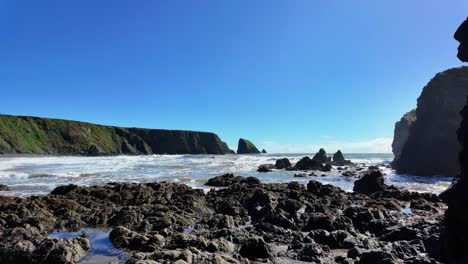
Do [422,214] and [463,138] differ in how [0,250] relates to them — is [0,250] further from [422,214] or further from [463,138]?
[422,214]

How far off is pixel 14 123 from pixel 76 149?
65.6 feet

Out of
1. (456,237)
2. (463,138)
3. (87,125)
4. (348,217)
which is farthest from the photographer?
(87,125)

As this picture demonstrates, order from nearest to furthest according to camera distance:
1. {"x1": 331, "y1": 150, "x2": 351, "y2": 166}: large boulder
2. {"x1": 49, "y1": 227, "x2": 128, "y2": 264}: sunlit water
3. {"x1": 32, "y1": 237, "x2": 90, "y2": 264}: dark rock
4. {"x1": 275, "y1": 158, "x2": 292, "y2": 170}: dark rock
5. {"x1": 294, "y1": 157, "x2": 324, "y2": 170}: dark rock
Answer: {"x1": 32, "y1": 237, "x2": 90, "y2": 264}: dark rock < {"x1": 49, "y1": 227, "x2": 128, "y2": 264}: sunlit water < {"x1": 294, "y1": 157, "x2": 324, "y2": 170}: dark rock < {"x1": 275, "y1": 158, "x2": 292, "y2": 170}: dark rock < {"x1": 331, "y1": 150, "x2": 351, "y2": 166}: large boulder

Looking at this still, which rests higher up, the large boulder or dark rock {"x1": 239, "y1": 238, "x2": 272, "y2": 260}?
the large boulder

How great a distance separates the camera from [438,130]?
206ft

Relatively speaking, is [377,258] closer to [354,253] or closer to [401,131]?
[354,253]

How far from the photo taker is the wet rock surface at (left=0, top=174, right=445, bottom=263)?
496 inches

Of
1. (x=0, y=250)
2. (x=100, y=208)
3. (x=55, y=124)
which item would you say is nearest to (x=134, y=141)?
(x=55, y=124)

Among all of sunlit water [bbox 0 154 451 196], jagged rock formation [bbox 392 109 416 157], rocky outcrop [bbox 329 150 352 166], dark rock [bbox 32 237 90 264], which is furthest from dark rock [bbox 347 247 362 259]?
jagged rock formation [bbox 392 109 416 157]

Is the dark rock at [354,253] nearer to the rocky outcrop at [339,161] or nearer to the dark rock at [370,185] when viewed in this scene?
the dark rock at [370,185]

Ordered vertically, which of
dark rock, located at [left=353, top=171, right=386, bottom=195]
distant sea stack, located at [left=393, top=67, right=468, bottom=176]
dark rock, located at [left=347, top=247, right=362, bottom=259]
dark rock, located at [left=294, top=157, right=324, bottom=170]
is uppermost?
distant sea stack, located at [left=393, top=67, right=468, bottom=176]

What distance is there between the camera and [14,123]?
11294cm

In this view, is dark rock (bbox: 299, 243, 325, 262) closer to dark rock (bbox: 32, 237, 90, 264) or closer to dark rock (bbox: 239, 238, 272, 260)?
dark rock (bbox: 239, 238, 272, 260)

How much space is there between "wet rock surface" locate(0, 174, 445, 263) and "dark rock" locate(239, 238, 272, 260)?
0.12 ft
